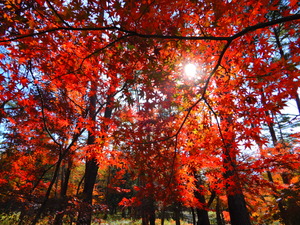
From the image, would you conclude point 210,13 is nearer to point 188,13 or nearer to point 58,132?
point 188,13

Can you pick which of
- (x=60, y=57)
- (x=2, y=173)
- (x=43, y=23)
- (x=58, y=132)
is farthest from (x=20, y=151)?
(x=43, y=23)

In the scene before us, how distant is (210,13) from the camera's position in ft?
10.9

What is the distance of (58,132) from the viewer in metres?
5.09

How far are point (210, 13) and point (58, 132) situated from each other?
214 inches

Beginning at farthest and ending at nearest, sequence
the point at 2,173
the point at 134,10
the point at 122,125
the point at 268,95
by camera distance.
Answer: the point at 2,173, the point at 122,125, the point at 268,95, the point at 134,10

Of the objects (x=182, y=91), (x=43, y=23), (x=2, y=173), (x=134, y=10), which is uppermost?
(x=43, y=23)

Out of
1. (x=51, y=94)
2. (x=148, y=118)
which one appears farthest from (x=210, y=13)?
(x=51, y=94)

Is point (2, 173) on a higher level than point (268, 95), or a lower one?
lower

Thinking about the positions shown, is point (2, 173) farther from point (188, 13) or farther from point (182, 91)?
point (188, 13)

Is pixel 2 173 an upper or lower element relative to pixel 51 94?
lower

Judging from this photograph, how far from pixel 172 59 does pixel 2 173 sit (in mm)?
8745

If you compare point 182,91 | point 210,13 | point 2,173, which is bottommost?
point 2,173

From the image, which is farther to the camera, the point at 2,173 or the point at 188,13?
the point at 2,173

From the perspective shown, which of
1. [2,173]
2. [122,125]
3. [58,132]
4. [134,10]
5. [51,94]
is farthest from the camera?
[2,173]
